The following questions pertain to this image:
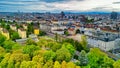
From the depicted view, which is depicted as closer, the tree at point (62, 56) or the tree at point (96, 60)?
the tree at point (96, 60)

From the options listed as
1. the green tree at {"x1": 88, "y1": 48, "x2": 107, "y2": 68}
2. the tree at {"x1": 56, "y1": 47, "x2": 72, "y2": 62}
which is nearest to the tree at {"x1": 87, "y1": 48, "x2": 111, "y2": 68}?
the green tree at {"x1": 88, "y1": 48, "x2": 107, "y2": 68}

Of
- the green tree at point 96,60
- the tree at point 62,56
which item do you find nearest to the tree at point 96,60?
the green tree at point 96,60

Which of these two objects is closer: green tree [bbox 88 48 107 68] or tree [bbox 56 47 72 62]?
green tree [bbox 88 48 107 68]

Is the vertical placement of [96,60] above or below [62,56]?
below

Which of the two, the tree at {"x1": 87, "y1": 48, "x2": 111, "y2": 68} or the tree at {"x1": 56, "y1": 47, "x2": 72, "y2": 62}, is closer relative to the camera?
the tree at {"x1": 87, "y1": 48, "x2": 111, "y2": 68}

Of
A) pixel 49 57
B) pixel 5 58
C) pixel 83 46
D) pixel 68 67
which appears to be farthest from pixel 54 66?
pixel 83 46

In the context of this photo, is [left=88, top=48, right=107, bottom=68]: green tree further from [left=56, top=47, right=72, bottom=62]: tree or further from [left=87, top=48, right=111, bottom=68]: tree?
[left=56, top=47, right=72, bottom=62]: tree

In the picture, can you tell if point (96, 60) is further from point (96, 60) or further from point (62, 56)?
point (62, 56)

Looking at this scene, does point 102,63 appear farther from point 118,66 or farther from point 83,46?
point 83,46

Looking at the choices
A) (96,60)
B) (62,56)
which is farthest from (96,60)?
(62,56)

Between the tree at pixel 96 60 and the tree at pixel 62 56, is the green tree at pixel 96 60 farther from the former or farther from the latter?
the tree at pixel 62 56

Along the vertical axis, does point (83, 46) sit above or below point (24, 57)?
below
